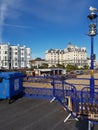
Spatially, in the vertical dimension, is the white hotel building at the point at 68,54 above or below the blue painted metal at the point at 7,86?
above

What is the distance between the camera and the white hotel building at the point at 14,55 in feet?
346

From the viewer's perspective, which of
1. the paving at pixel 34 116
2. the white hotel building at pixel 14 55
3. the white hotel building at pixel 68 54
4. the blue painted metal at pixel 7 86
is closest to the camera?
the paving at pixel 34 116

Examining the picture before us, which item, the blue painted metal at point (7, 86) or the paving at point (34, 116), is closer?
the paving at point (34, 116)

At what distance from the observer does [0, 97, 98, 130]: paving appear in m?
6.64

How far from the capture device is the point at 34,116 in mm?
7770

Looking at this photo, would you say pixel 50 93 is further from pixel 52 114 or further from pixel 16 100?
pixel 52 114

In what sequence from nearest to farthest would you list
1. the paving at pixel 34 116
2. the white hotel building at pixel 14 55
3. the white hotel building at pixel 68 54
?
the paving at pixel 34 116 → the white hotel building at pixel 14 55 → the white hotel building at pixel 68 54

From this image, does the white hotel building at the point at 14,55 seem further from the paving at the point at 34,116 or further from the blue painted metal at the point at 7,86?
the paving at the point at 34,116

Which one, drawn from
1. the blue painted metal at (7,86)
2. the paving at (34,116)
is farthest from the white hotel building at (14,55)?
the paving at (34,116)

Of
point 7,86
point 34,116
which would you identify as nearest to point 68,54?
point 7,86

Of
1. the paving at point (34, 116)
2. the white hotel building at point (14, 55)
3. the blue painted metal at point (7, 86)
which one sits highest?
the white hotel building at point (14, 55)

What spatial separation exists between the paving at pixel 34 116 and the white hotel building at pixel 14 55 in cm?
9234

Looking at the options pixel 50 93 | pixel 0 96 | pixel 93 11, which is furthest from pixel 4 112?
pixel 93 11

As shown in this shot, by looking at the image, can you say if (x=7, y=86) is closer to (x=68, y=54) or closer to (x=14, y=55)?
(x=14, y=55)
